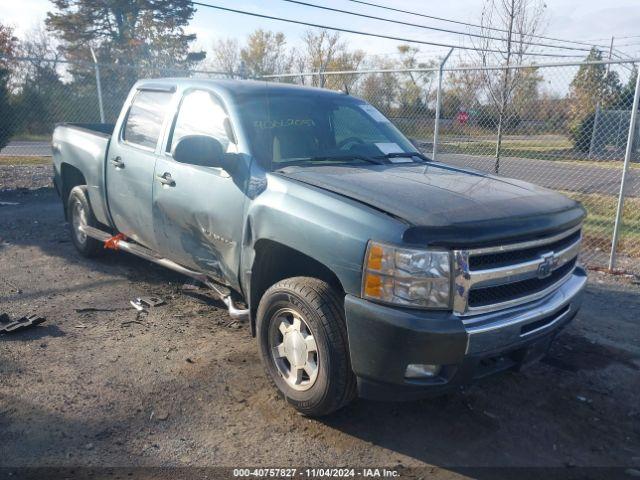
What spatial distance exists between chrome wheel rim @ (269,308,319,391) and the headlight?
633 mm

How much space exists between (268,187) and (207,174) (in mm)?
713

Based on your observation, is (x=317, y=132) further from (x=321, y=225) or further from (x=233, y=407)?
(x=233, y=407)

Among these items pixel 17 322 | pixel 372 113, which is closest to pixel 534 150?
pixel 372 113

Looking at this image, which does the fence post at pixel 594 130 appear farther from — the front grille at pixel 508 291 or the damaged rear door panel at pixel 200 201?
the damaged rear door panel at pixel 200 201

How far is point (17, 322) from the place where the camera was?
179 inches

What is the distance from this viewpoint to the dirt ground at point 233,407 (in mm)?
3043

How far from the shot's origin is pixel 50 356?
4.08 meters

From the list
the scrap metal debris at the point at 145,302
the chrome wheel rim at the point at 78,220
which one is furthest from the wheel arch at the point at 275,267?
the chrome wheel rim at the point at 78,220

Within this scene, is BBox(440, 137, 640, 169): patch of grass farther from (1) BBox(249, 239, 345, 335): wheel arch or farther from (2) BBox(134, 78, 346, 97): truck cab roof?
(1) BBox(249, 239, 345, 335): wheel arch

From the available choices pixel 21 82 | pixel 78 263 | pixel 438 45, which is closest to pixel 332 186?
pixel 78 263

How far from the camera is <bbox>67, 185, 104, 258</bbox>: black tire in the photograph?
598 cm

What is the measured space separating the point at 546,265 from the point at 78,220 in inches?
204

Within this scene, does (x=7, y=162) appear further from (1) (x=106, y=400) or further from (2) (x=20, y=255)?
(1) (x=106, y=400)

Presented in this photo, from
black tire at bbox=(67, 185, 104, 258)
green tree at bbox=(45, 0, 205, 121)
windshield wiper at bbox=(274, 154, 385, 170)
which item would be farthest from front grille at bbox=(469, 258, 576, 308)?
green tree at bbox=(45, 0, 205, 121)
